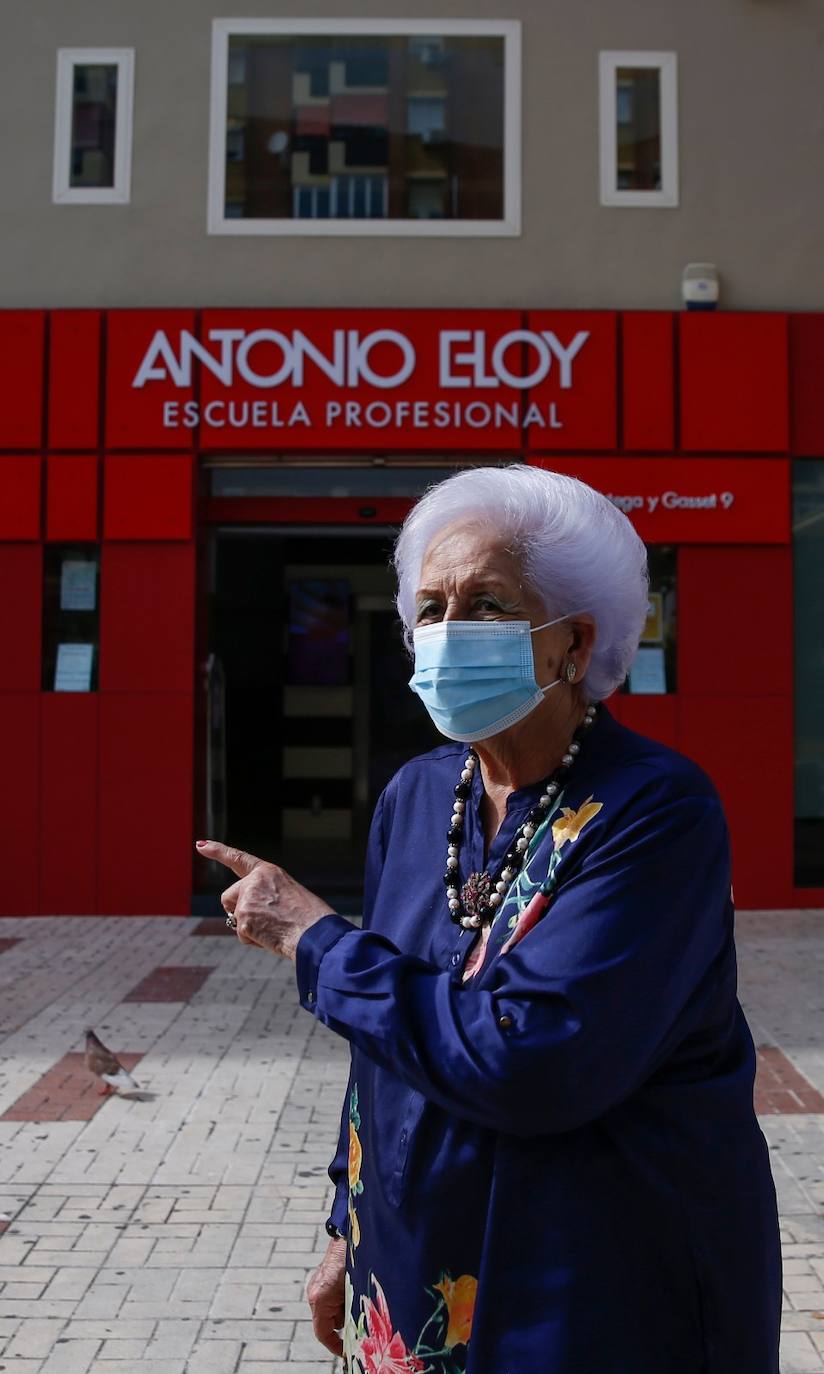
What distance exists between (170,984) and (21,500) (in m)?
4.00

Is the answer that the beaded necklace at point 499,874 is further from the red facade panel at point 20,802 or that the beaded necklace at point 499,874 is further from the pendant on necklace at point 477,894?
the red facade panel at point 20,802

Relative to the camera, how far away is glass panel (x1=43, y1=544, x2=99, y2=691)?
9.89 m

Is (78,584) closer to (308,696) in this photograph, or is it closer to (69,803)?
(69,803)

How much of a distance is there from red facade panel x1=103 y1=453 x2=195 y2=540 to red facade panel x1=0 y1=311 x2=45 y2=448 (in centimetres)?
63

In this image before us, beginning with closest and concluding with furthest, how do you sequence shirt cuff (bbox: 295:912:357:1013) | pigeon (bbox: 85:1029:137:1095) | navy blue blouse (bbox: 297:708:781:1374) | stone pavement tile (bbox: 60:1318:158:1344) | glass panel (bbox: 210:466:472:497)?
navy blue blouse (bbox: 297:708:781:1374)
shirt cuff (bbox: 295:912:357:1013)
stone pavement tile (bbox: 60:1318:158:1344)
pigeon (bbox: 85:1029:137:1095)
glass panel (bbox: 210:466:472:497)

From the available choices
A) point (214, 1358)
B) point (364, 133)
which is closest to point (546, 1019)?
point (214, 1358)

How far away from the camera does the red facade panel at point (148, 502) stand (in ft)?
32.0

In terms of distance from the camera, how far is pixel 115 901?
385 inches

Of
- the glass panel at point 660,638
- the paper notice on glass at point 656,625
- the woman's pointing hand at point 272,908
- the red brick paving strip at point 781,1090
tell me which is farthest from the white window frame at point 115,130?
the woman's pointing hand at point 272,908

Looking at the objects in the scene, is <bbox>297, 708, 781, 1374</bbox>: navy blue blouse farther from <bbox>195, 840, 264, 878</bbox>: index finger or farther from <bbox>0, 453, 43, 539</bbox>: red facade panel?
<bbox>0, 453, 43, 539</bbox>: red facade panel

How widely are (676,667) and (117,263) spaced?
516cm

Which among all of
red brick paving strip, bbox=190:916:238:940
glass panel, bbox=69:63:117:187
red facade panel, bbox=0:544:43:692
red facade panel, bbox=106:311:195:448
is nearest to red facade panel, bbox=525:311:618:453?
red facade panel, bbox=106:311:195:448

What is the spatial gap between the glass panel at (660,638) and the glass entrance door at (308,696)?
1.95 m

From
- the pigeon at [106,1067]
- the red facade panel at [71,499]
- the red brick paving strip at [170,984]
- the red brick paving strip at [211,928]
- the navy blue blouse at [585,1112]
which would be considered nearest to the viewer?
the navy blue blouse at [585,1112]
